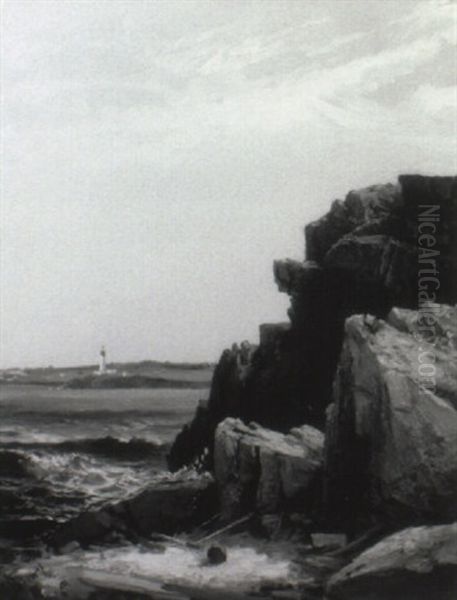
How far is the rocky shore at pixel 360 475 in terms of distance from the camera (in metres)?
8.98

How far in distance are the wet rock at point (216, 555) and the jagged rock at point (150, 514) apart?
2.05m

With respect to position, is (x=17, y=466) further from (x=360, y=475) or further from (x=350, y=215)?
(x=360, y=475)

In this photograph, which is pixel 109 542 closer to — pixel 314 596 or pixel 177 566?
pixel 177 566

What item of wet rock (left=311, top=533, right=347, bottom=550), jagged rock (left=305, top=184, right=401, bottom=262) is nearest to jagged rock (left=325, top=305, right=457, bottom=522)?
wet rock (left=311, top=533, right=347, bottom=550)

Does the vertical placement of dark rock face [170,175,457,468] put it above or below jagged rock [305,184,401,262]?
below

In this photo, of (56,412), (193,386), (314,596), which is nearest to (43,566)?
(314,596)

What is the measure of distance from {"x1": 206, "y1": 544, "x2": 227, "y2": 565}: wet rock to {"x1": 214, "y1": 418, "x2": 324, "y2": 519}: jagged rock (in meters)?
1.86

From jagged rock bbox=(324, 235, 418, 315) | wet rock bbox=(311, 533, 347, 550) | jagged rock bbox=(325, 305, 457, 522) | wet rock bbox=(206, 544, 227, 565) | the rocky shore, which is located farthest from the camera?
jagged rock bbox=(324, 235, 418, 315)

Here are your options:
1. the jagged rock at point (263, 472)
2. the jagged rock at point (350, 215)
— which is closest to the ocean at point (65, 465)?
the jagged rock at point (263, 472)

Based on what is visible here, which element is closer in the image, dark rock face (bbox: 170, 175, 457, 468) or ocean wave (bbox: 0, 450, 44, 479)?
dark rock face (bbox: 170, 175, 457, 468)

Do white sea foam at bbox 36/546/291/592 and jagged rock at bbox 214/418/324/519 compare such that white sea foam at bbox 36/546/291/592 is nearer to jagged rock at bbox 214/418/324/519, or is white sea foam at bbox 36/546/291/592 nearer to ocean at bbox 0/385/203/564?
jagged rock at bbox 214/418/324/519

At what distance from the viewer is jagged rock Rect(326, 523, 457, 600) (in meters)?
8.19

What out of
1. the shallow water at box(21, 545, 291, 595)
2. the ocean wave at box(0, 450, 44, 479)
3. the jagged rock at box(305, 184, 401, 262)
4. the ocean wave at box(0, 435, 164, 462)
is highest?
the jagged rock at box(305, 184, 401, 262)

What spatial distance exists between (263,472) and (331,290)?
699 centimetres
